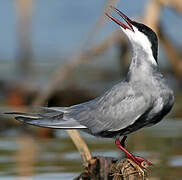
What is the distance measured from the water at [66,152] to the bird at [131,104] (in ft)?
6.11

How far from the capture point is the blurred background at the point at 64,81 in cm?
1069

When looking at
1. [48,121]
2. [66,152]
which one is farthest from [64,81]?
[48,121]

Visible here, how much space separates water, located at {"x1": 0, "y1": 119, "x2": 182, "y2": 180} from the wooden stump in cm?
164

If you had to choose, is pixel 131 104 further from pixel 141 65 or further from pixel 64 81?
pixel 64 81

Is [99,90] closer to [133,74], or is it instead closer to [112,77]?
[112,77]

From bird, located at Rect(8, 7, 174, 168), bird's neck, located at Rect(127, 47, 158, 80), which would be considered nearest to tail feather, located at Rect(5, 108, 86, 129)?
bird, located at Rect(8, 7, 174, 168)

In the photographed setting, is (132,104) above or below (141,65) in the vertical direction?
below

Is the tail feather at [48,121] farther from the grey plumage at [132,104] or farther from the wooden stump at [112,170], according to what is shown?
the wooden stump at [112,170]

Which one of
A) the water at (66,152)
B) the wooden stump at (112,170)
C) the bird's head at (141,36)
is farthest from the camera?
the water at (66,152)

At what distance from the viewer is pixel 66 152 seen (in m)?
11.4

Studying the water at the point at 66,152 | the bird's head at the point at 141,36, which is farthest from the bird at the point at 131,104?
the water at the point at 66,152

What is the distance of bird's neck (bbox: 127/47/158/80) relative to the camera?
7.61 meters

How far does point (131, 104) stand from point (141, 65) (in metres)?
0.39

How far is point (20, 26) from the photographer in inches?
760
